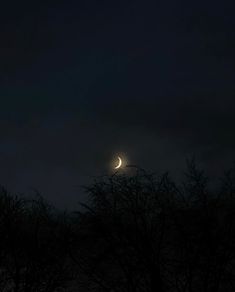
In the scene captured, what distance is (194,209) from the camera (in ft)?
34.4

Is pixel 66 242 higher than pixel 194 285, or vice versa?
pixel 66 242

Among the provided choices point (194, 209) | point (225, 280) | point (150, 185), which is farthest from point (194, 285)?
point (150, 185)

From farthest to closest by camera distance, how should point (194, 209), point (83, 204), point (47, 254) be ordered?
point (47, 254) < point (194, 209) < point (83, 204)

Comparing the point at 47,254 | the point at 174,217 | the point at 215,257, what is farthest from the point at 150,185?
the point at 47,254

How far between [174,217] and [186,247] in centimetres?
82

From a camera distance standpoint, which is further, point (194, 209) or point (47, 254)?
point (47, 254)

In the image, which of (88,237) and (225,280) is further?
(88,237)

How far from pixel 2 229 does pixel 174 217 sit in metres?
6.77

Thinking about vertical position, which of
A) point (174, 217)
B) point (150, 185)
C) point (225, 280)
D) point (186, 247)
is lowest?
point (225, 280)

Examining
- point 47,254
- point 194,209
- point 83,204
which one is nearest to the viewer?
point 83,204

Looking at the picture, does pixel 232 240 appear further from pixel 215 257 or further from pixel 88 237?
pixel 88 237

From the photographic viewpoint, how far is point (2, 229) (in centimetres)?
1377

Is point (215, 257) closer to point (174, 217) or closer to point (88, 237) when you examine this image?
point (174, 217)

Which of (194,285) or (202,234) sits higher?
(202,234)
